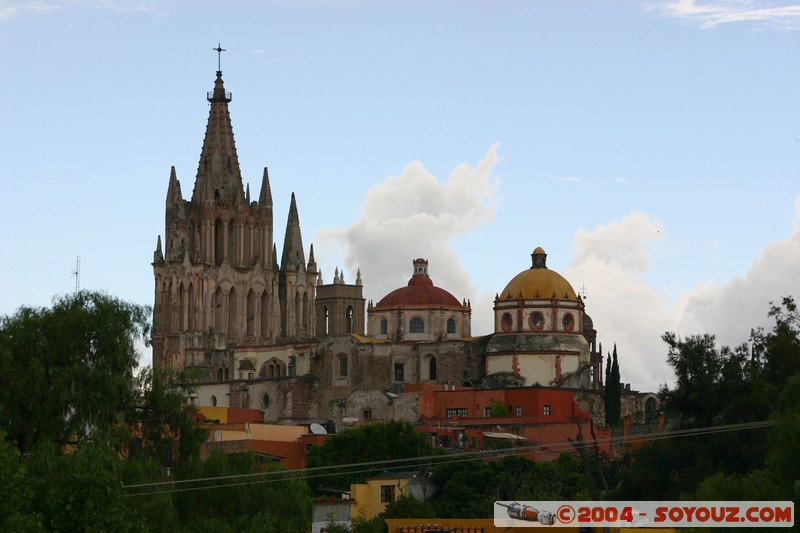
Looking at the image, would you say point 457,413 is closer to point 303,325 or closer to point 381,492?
point 381,492

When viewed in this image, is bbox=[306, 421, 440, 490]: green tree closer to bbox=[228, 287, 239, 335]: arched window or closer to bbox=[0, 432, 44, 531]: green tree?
bbox=[0, 432, 44, 531]: green tree

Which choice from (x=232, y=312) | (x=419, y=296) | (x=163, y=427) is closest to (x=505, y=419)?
(x=419, y=296)

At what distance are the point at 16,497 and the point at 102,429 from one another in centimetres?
938

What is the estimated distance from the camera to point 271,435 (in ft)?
295

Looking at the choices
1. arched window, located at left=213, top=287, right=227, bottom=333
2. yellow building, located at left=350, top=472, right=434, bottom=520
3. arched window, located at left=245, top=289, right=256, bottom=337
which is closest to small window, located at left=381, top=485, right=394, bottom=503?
yellow building, located at left=350, top=472, right=434, bottom=520

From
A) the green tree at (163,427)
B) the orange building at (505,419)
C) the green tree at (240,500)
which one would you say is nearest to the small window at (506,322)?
the orange building at (505,419)

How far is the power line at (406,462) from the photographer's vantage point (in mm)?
53469

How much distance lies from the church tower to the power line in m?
38.3

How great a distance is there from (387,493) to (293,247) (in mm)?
64631

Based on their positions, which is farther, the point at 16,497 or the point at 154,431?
the point at 154,431

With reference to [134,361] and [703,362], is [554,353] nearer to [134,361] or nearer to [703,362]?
[703,362]

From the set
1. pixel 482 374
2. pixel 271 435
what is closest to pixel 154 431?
pixel 271 435

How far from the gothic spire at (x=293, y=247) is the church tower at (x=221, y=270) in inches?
2.7

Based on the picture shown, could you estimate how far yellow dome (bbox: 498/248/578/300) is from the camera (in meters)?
105
